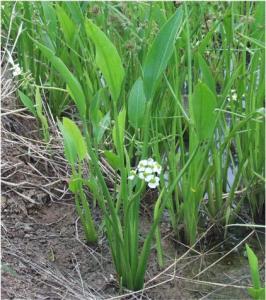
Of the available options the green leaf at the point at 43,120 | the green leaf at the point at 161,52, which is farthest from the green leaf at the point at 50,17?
the green leaf at the point at 161,52

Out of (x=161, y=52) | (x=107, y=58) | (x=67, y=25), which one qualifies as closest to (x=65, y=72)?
(x=107, y=58)

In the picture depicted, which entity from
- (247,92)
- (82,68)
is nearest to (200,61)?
(247,92)

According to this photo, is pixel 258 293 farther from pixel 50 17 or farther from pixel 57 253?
pixel 50 17

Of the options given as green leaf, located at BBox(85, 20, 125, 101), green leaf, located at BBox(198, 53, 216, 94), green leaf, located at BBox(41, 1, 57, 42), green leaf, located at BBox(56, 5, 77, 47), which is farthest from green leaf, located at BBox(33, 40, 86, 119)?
green leaf, located at BBox(41, 1, 57, 42)

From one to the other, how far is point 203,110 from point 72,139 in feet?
1.00

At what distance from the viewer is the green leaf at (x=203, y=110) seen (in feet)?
3.49

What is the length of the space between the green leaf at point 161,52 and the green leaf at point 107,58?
6 cm

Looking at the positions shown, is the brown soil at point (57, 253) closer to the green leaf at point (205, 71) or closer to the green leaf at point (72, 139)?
the green leaf at point (72, 139)

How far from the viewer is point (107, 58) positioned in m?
1.10

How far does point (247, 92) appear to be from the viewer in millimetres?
1439

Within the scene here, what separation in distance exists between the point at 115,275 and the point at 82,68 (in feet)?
2.20

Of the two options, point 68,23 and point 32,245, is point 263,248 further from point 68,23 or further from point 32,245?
point 68,23

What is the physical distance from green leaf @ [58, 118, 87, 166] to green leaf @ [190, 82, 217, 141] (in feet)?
0.84

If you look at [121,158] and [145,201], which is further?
[145,201]
